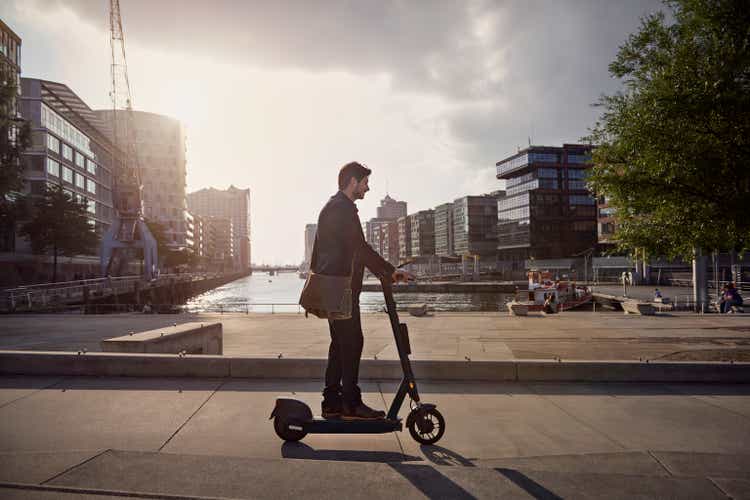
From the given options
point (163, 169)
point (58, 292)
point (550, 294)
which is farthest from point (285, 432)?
point (163, 169)

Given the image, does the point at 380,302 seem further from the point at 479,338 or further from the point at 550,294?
the point at 479,338

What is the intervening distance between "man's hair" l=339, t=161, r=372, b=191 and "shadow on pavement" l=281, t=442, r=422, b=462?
2340 millimetres

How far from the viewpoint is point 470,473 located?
3.27 metres

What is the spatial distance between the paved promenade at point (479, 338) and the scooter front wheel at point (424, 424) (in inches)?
144

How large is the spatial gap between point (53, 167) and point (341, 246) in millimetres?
78588

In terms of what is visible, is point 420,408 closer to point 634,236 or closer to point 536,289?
point 634,236

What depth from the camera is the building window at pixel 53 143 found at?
65.9 meters

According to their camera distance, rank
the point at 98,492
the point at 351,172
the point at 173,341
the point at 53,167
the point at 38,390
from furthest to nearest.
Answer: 1. the point at 53,167
2. the point at 173,341
3. the point at 38,390
4. the point at 351,172
5. the point at 98,492

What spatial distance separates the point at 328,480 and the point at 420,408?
3.73 ft

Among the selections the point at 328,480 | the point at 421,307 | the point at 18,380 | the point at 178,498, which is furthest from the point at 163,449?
the point at 421,307

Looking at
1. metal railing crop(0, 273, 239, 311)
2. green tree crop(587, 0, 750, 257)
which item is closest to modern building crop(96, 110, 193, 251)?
metal railing crop(0, 273, 239, 311)

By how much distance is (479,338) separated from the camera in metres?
13.0

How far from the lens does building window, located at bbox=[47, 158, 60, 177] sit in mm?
65625

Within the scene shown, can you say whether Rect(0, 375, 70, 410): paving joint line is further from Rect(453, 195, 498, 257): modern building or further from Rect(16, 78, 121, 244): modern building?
Rect(453, 195, 498, 257): modern building
